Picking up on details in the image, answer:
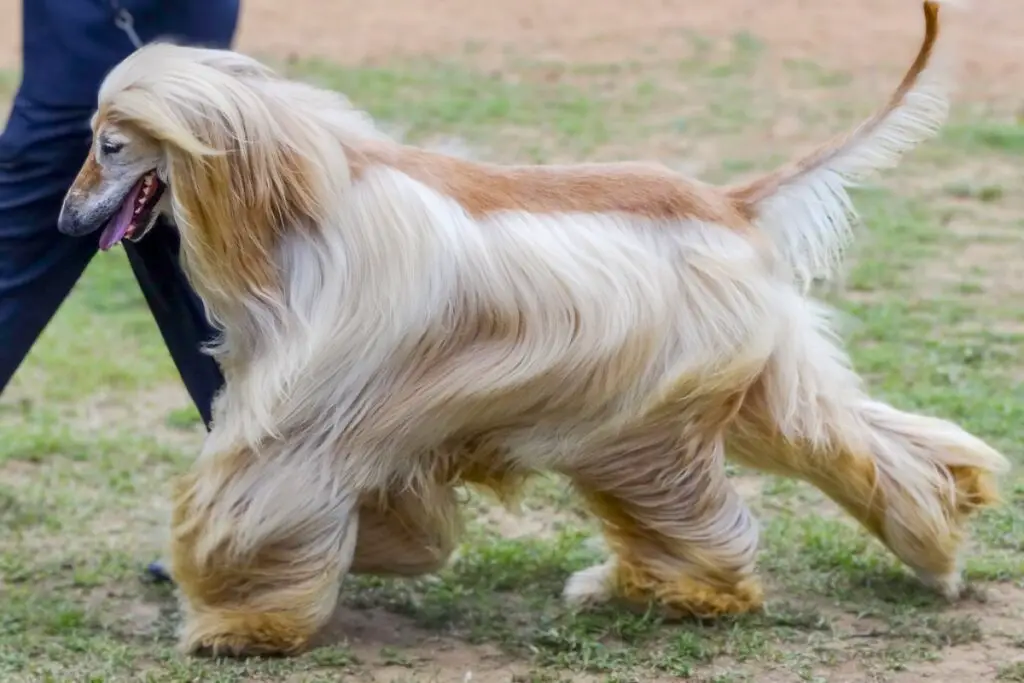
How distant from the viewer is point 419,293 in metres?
3.44

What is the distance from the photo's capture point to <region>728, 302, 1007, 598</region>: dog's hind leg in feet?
12.4

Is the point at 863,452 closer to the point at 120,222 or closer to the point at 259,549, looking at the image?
the point at 259,549

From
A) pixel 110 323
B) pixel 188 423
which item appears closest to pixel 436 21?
pixel 110 323

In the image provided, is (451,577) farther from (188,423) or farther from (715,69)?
(715,69)

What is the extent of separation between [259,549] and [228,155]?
88 cm

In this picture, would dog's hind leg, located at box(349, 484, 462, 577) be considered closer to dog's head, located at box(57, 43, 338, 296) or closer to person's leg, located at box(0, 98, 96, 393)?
dog's head, located at box(57, 43, 338, 296)

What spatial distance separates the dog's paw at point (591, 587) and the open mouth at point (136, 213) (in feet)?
4.67

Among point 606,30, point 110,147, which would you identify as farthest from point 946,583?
point 606,30

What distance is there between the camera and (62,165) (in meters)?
3.91

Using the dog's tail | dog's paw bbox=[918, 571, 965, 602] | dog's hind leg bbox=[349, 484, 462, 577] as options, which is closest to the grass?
dog's paw bbox=[918, 571, 965, 602]

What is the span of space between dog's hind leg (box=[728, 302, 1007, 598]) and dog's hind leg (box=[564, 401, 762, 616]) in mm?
159

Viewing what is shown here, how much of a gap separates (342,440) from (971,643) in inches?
62.0

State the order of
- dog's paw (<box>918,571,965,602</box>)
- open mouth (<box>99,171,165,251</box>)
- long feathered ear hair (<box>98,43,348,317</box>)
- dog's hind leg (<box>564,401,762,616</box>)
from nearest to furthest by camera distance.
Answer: long feathered ear hair (<box>98,43,348,317</box>), open mouth (<box>99,171,165,251</box>), dog's hind leg (<box>564,401,762,616</box>), dog's paw (<box>918,571,965,602</box>)

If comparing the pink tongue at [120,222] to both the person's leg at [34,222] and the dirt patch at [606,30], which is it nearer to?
the person's leg at [34,222]
